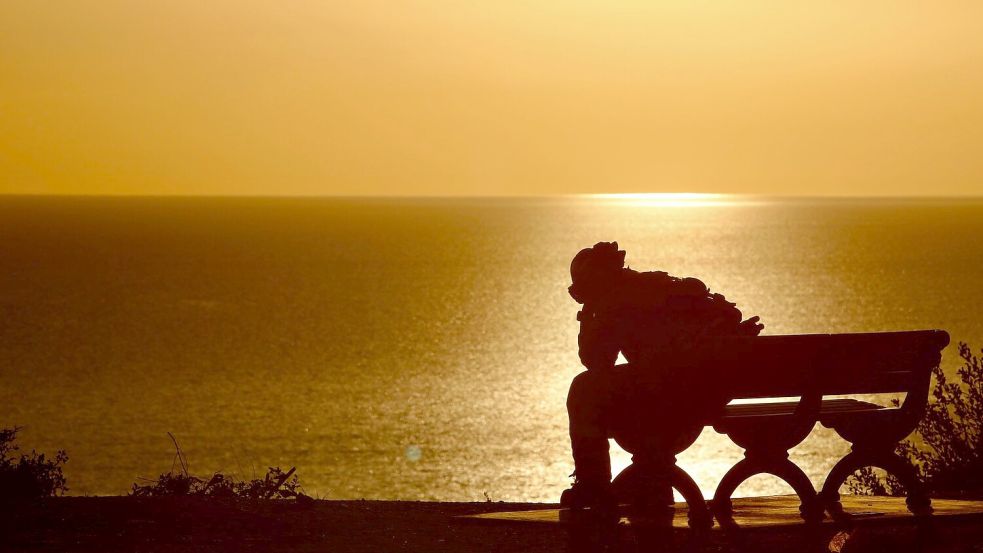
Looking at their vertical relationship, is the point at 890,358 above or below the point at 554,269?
below

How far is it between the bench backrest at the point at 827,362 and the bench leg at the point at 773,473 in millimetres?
370

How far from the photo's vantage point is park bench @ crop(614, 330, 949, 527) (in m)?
6.77

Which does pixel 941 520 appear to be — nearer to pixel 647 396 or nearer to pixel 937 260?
pixel 647 396

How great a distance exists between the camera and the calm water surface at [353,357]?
52.0 meters

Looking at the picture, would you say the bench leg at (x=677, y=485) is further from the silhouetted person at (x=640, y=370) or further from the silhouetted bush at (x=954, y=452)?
the silhouetted bush at (x=954, y=452)

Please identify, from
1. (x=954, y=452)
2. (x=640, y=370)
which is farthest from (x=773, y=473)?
(x=954, y=452)

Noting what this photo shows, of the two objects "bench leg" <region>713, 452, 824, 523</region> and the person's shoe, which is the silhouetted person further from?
"bench leg" <region>713, 452, 824, 523</region>

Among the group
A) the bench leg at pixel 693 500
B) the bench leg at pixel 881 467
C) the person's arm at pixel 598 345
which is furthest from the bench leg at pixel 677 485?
the bench leg at pixel 881 467

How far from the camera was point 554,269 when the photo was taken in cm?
17612

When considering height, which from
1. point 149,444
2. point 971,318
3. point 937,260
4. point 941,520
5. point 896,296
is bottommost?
point 941,520

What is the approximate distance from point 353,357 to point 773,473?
8079 cm

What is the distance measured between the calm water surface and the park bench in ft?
96.1

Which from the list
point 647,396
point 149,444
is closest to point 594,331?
point 647,396

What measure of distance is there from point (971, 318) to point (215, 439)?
196 ft
